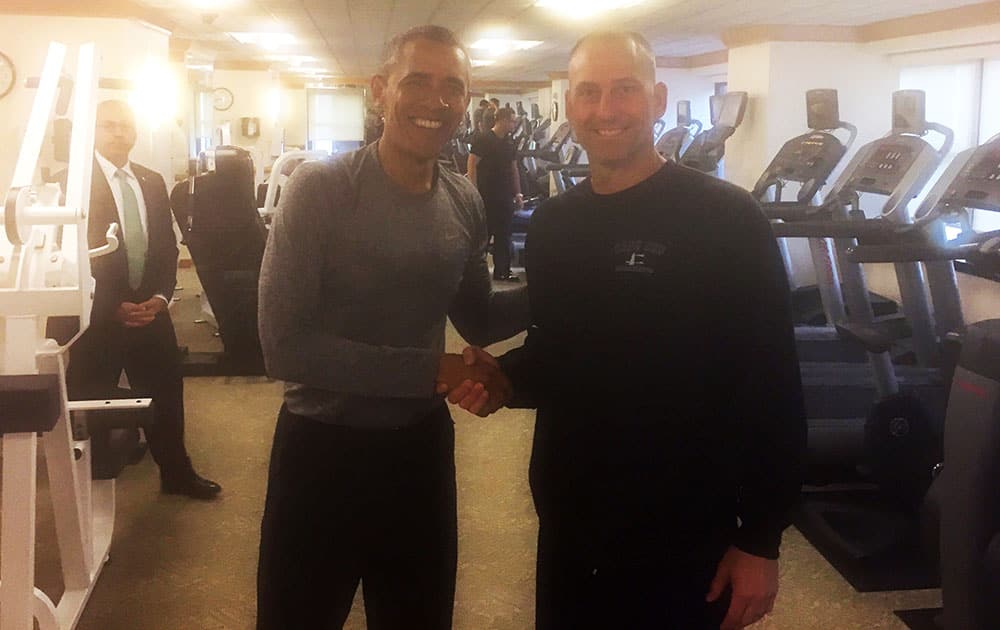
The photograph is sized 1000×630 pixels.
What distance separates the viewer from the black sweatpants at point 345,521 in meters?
1.68

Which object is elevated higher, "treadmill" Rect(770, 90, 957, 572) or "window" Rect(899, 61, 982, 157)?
"window" Rect(899, 61, 982, 157)

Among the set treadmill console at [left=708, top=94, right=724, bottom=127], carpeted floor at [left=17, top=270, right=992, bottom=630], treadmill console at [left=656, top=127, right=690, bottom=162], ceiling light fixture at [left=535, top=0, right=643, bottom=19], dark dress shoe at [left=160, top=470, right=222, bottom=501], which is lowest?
carpeted floor at [left=17, top=270, right=992, bottom=630]

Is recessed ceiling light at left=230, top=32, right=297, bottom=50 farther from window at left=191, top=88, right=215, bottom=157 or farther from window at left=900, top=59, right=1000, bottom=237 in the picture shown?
window at left=900, top=59, right=1000, bottom=237

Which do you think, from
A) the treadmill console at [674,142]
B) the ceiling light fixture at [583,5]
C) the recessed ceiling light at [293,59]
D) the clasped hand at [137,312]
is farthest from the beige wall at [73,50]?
the recessed ceiling light at [293,59]

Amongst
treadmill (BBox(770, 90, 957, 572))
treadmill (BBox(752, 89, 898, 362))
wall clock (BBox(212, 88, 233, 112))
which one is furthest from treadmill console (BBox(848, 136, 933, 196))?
wall clock (BBox(212, 88, 233, 112))

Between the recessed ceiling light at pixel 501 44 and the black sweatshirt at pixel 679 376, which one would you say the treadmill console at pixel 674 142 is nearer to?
the recessed ceiling light at pixel 501 44

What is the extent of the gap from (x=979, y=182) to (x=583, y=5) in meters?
3.85

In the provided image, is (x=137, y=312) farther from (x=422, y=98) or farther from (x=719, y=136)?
(x=719, y=136)

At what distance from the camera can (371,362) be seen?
1608mm

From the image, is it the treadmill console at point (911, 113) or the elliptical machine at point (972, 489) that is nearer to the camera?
the elliptical machine at point (972, 489)

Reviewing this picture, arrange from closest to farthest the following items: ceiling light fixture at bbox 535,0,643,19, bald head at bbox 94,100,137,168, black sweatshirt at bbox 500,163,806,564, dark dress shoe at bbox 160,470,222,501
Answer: black sweatshirt at bbox 500,163,806,564
bald head at bbox 94,100,137,168
dark dress shoe at bbox 160,470,222,501
ceiling light fixture at bbox 535,0,643,19

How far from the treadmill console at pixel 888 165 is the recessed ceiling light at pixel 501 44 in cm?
568

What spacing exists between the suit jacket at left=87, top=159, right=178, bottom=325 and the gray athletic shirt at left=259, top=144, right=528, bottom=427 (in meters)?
2.05

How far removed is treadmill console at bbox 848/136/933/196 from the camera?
14.6 ft
